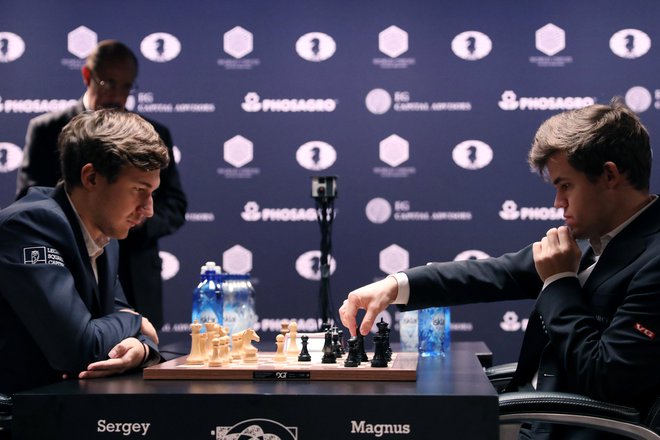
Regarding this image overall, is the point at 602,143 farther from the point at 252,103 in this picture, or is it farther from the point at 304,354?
the point at 252,103

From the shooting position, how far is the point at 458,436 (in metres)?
1.74

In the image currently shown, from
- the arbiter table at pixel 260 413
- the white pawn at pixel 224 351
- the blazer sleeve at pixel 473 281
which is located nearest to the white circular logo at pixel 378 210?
the blazer sleeve at pixel 473 281

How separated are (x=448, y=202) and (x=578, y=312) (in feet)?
12.8

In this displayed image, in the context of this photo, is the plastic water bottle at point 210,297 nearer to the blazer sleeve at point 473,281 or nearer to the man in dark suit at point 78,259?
the man in dark suit at point 78,259

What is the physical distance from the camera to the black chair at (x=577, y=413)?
1.88 m

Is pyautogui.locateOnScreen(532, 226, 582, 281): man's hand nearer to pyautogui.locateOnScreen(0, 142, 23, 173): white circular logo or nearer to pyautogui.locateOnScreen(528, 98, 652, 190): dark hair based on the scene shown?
pyautogui.locateOnScreen(528, 98, 652, 190): dark hair

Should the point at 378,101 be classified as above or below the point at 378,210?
above

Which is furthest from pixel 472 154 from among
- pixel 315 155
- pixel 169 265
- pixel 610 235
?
pixel 610 235

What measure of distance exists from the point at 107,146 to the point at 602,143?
54.2 inches

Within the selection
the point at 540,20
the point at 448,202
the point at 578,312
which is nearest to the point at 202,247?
the point at 448,202

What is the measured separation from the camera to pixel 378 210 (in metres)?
6.00

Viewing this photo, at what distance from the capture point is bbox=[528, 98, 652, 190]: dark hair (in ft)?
7.42

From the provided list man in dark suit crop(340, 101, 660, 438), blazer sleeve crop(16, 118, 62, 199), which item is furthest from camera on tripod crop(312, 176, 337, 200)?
man in dark suit crop(340, 101, 660, 438)

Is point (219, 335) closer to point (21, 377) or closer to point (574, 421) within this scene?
point (21, 377)
